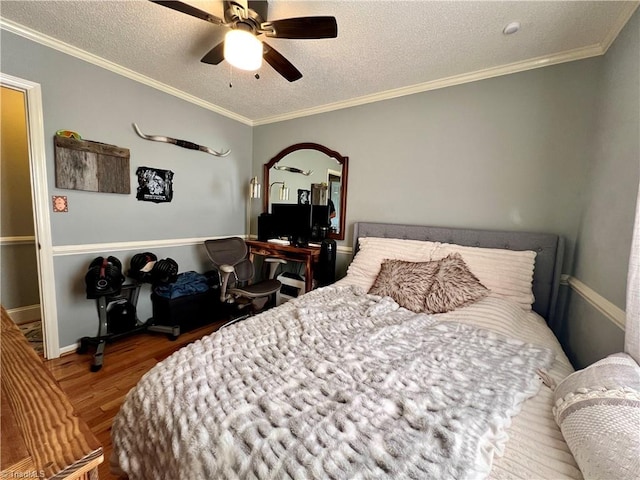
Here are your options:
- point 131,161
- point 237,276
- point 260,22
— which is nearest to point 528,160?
point 260,22

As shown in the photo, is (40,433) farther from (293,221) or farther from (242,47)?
(293,221)

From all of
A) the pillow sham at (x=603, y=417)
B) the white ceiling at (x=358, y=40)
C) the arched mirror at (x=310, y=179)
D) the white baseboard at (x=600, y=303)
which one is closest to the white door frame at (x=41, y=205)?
the white ceiling at (x=358, y=40)

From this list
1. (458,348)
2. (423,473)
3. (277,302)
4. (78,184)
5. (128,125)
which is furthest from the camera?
(277,302)

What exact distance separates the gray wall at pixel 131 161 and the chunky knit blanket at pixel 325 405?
1.88 meters

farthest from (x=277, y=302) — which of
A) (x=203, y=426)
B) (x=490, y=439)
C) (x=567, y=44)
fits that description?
(x=567, y=44)

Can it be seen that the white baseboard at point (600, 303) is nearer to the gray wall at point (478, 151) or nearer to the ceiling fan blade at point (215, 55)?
the gray wall at point (478, 151)

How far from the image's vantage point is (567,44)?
1.72 metres

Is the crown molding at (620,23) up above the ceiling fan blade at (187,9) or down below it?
above

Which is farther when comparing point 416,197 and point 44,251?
point 416,197

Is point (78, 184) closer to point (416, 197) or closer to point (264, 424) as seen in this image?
point (264, 424)

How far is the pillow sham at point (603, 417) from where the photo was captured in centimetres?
56

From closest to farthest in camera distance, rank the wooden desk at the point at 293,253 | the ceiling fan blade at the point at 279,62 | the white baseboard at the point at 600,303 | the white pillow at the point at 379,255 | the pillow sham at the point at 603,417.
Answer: the pillow sham at the point at 603,417
the white baseboard at the point at 600,303
the ceiling fan blade at the point at 279,62
the white pillow at the point at 379,255
the wooden desk at the point at 293,253

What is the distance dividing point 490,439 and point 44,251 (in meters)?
3.02

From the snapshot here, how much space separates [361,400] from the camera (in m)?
0.82
